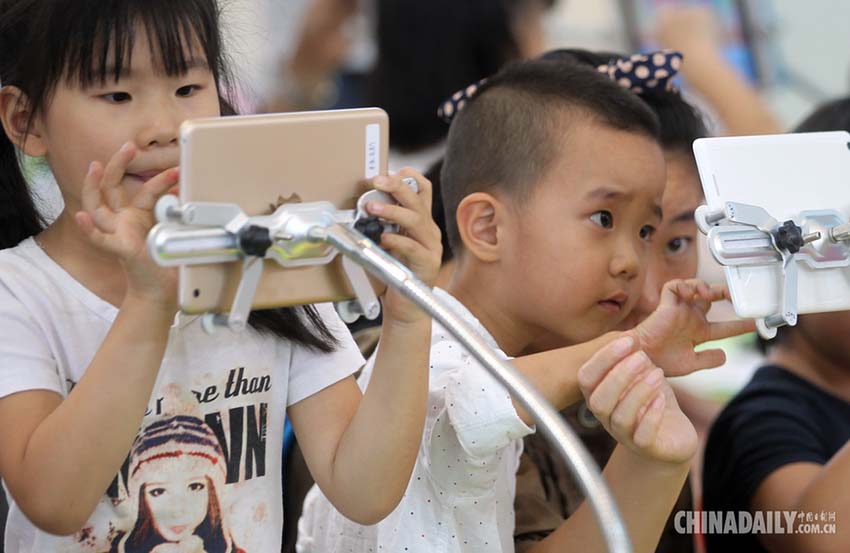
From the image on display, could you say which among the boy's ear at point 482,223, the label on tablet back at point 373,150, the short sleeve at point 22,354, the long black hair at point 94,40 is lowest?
the boy's ear at point 482,223

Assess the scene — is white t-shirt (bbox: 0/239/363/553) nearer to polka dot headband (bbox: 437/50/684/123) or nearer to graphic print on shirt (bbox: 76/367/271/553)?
graphic print on shirt (bbox: 76/367/271/553)

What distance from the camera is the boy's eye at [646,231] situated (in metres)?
1.16

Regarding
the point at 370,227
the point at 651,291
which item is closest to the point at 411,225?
the point at 370,227

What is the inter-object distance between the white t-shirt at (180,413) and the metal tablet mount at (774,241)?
1.05 ft

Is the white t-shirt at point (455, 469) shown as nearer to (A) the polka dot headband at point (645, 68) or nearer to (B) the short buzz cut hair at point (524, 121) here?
(B) the short buzz cut hair at point (524, 121)

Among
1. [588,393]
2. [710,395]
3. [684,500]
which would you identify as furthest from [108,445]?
[710,395]

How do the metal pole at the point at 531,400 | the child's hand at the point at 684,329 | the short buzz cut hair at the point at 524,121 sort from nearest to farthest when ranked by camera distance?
the metal pole at the point at 531,400 → the child's hand at the point at 684,329 → the short buzz cut hair at the point at 524,121

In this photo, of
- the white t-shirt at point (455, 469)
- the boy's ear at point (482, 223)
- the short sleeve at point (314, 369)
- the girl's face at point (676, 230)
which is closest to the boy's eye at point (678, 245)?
the girl's face at point (676, 230)

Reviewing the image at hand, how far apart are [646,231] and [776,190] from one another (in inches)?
10.6

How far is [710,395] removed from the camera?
2.08 meters

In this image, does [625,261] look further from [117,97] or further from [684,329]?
[117,97]

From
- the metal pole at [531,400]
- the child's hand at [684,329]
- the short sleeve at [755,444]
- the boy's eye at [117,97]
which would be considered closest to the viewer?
the metal pole at [531,400]

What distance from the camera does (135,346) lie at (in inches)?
30.8

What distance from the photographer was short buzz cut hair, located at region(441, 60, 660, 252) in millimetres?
1144
